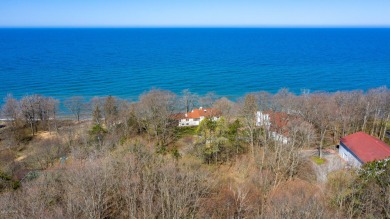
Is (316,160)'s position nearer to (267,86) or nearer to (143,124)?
(143,124)

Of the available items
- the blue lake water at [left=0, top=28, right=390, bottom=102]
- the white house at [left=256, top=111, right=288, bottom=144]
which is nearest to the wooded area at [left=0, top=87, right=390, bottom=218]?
the white house at [left=256, top=111, right=288, bottom=144]

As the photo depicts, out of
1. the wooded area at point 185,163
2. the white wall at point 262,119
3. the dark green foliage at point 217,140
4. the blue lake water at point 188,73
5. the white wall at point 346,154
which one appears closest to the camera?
the wooded area at point 185,163

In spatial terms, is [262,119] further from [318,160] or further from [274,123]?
[318,160]

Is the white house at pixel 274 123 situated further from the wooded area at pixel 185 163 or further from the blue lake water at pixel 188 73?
the blue lake water at pixel 188 73

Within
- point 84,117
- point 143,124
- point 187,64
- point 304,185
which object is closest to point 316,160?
point 304,185

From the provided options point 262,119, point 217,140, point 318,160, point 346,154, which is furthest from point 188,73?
point 346,154

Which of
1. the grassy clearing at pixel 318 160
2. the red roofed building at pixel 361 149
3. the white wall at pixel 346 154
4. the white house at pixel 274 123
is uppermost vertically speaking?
the white house at pixel 274 123

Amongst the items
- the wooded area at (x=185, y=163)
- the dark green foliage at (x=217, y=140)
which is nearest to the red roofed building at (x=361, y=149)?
the wooded area at (x=185, y=163)
